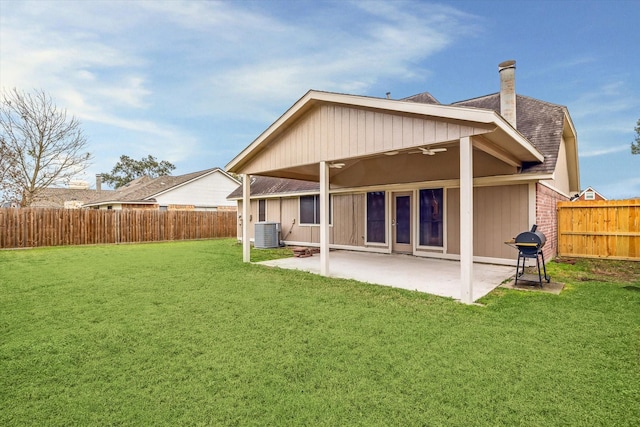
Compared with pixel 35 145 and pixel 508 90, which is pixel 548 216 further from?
pixel 35 145

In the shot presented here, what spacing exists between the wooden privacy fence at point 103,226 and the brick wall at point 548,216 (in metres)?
15.7

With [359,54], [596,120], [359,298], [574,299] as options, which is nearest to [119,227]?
[359,54]

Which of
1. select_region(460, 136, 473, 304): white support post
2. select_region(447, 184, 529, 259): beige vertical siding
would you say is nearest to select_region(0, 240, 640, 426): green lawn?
select_region(460, 136, 473, 304): white support post

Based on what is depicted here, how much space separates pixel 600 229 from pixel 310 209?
9.09 metres

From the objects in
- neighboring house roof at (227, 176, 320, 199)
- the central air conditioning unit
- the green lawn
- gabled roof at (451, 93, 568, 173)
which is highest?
gabled roof at (451, 93, 568, 173)

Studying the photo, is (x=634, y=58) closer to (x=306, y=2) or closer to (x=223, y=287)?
(x=306, y=2)

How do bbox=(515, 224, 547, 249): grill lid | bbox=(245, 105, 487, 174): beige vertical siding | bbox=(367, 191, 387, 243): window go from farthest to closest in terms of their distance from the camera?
bbox=(367, 191, 387, 243): window, bbox=(515, 224, 547, 249): grill lid, bbox=(245, 105, 487, 174): beige vertical siding

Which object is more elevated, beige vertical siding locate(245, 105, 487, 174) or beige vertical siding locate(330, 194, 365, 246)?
beige vertical siding locate(245, 105, 487, 174)

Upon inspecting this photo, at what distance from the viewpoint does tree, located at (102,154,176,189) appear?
40.1m

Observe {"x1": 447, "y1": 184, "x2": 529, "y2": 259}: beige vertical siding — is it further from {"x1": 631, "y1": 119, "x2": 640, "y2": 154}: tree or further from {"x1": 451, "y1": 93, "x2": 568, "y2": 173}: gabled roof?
{"x1": 631, "y1": 119, "x2": 640, "y2": 154}: tree

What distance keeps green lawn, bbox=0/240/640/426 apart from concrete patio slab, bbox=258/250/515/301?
58cm

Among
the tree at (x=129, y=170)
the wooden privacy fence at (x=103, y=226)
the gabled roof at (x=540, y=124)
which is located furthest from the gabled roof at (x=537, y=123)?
the tree at (x=129, y=170)

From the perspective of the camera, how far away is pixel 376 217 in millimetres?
10164

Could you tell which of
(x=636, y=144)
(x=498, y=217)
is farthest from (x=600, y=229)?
(x=636, y=144)
